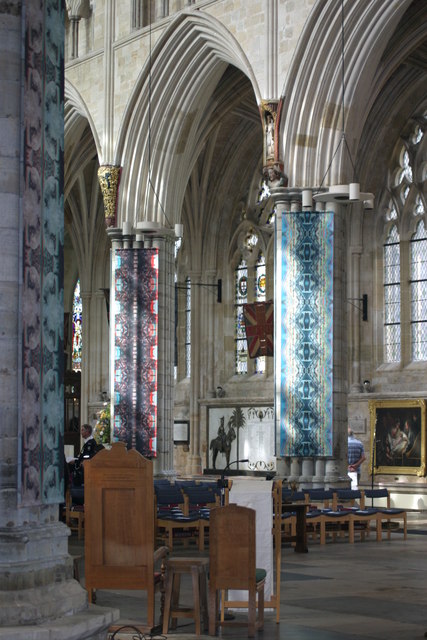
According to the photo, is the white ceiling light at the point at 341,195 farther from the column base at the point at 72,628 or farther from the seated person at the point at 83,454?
the column base at the point at 72,628

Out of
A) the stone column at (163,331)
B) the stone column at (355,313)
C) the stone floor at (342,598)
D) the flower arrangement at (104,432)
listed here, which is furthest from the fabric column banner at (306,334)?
the stone column at (355,313)

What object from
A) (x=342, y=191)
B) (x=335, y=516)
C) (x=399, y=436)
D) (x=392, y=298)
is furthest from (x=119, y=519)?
(x=392, y=298)

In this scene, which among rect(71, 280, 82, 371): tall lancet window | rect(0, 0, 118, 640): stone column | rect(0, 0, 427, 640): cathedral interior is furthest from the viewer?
rect(71, 280, 82, 371): tall lancet window

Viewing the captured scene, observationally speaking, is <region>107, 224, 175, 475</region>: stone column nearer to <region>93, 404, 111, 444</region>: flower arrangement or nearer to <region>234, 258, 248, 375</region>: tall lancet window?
<region>93, 404, 111, 444</region>: flower arrangement

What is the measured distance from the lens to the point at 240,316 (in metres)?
27.0

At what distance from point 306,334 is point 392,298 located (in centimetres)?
715

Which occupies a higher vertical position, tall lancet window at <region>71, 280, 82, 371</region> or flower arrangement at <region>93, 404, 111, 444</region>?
tall lancet window at <region>71, 280, 82, 371</region>

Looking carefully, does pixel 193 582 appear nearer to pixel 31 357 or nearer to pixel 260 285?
pixel 31 357

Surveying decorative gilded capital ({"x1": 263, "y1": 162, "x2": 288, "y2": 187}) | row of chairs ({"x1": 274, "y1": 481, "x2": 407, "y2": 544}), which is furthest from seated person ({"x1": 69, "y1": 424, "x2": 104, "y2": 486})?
decorative gilded capital ({"x1": 263, "y1": 162, "x2": 288, "y2": 187})

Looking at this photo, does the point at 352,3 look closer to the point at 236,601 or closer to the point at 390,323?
the point at 390,323

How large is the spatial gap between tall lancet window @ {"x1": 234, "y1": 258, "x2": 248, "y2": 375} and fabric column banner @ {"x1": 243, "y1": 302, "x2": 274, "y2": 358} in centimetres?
126

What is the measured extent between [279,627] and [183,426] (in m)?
19.6

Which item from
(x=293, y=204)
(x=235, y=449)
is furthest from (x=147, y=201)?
(x=235, y=449)

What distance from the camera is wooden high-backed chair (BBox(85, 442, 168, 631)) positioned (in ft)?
22.2
